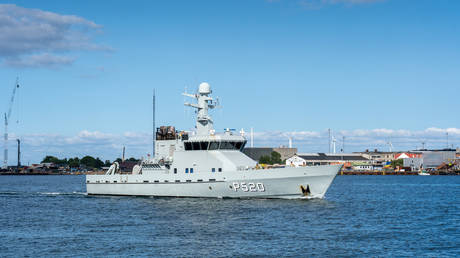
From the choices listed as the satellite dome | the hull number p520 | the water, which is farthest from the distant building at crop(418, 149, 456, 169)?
the hull number p520

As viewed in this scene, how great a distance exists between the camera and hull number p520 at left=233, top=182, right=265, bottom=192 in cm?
4456

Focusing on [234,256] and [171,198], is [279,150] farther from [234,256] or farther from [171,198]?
[234,256]

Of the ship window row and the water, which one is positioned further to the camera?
the ship window row

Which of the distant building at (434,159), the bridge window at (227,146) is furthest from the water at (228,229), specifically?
the distant building at (434,159)

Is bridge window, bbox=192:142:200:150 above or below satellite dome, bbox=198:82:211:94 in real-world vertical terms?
below

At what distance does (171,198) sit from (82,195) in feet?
53.8

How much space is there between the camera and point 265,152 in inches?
7151

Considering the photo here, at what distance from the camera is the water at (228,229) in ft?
86.9

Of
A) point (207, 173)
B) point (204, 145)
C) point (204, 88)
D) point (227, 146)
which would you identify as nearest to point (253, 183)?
point (207, 173)

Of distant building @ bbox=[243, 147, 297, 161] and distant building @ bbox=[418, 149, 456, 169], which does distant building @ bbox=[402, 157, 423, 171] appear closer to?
distant building @ bbox=[418, 149, 456, 169]

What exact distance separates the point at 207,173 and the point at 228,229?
14.5m

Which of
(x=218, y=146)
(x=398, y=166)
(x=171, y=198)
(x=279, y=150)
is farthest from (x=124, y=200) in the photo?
(x=398, y=166)

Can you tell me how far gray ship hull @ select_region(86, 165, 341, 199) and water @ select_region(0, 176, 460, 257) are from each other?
87 cm

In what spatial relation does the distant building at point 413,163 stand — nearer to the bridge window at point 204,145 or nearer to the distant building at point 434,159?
the distant building at point 434,159
